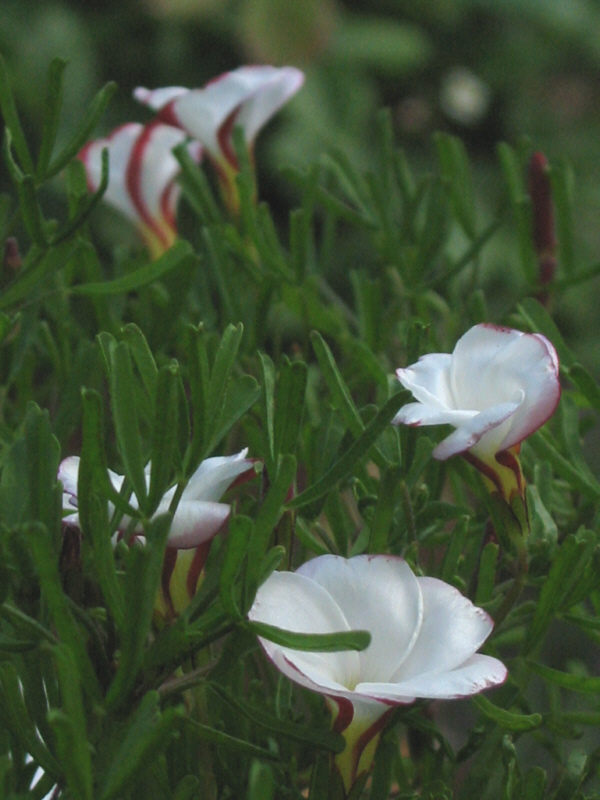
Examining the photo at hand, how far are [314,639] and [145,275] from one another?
0.16 metres

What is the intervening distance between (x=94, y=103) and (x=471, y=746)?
0.22 meters

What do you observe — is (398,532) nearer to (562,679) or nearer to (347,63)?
(562,679)

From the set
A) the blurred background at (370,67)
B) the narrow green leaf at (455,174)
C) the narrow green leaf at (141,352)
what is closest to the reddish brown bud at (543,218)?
the narrow green leaf at (455,174)

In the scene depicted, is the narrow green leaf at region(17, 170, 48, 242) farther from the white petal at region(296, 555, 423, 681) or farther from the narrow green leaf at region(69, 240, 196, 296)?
the white petal at region(296, 555, 423, 681)

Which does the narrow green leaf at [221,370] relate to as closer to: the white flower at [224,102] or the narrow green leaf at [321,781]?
the narrow green leaf at [321,781]

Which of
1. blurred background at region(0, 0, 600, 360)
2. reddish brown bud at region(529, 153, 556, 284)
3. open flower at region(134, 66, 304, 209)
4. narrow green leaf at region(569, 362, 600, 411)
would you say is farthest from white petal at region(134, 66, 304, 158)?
blurred background at region(0, 0, 600, 360)

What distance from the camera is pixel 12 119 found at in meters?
0.32

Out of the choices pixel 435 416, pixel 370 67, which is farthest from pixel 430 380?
pixel 370 67

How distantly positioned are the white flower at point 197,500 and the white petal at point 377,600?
28 mm

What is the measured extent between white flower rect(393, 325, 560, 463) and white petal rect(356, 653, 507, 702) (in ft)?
0.15

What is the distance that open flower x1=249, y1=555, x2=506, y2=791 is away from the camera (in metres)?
0.23

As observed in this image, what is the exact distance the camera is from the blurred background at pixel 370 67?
6.84 ft

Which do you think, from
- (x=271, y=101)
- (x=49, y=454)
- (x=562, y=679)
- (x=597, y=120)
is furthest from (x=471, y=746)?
(x=597, y=120)

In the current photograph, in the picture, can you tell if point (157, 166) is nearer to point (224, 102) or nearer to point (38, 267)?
point (224, 102)
